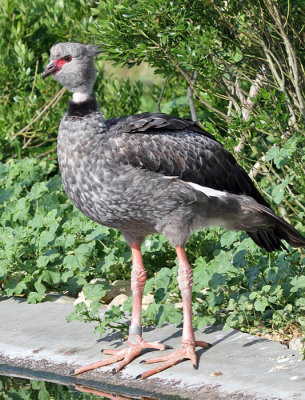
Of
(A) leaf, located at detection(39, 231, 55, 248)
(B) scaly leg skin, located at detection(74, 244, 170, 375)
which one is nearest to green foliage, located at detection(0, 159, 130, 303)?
(A) leaf, located at detection(39, 231, 55, 248)

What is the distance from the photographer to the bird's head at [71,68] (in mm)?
5188

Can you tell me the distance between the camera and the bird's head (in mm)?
5188

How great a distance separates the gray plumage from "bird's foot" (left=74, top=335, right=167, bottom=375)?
61cm

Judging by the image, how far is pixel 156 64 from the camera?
653 cm

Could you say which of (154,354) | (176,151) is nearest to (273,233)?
(176,151)

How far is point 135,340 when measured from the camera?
4949 millimetres

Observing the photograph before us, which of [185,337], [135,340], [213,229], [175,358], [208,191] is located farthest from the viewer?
[213,229]

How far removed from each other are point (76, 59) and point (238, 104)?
1.63 meters

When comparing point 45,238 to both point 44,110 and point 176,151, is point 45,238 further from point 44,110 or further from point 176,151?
point 44,110

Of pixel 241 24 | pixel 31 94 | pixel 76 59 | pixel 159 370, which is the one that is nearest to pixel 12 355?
pixel 159 370

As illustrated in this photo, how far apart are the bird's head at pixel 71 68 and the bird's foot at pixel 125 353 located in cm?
153

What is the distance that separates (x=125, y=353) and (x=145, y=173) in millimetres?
1041

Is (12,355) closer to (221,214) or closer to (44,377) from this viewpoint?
(44,377)

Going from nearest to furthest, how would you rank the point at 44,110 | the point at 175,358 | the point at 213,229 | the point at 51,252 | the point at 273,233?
the point at 175,358 < the point at 273,233 < the point at 51,252 < the point at 213,229 < the point at 44,110
